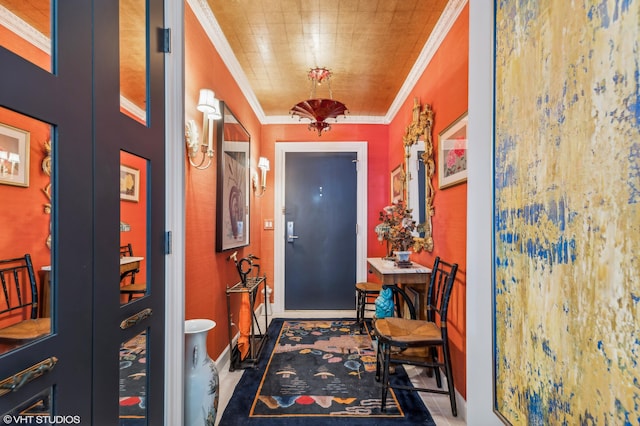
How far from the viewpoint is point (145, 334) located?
4.10ft

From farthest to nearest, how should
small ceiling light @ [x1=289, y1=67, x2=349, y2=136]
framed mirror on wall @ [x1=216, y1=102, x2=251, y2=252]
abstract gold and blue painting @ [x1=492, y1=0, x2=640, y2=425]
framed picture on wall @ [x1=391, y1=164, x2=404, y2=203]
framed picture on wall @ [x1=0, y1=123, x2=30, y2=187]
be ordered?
1. framed picture on wall @ [x1=391, y1=164, x2=404, y2=203]
2. small ceiling light @ [x1=289, y1=67, x2=349, y2=136]
3. framed mirror on wall @ [x1=216, y1=102, x2=251, y2=252]
4. framed picture on wall @ [x1=0, y1=123, x2=30, y2=187]
5. abstract gold and blue painting @ [x1=492, y1=0, x2=640, y2=425]

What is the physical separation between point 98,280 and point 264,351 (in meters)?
2.29

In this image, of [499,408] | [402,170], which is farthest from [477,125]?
[402,170]

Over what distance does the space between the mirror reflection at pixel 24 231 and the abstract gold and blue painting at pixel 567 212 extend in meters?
1.16

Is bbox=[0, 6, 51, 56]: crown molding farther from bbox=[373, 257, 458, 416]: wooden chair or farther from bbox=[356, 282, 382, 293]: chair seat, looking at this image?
bbox=[356, 282, 382, 293]: chair seat

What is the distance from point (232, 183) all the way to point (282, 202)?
58.1 inches

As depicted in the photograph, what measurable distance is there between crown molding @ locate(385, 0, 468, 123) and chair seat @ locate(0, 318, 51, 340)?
8.15ft

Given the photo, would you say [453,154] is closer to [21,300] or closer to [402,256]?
[402,256]

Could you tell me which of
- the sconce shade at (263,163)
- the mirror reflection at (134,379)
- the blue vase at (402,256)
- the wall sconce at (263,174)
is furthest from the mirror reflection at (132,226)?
the sconce shade at (263,163)

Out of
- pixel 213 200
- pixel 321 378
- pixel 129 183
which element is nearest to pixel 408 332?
pixel 321 378

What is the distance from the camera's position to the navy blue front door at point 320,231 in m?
4.22

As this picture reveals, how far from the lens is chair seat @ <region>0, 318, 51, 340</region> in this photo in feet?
2.31

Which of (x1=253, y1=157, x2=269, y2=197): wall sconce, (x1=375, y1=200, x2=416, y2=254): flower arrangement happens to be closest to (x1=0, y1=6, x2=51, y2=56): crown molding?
(x1=375, y1=200, x2=416, y2=254): flower arrangement

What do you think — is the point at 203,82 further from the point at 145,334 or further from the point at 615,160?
the point at 615,160
